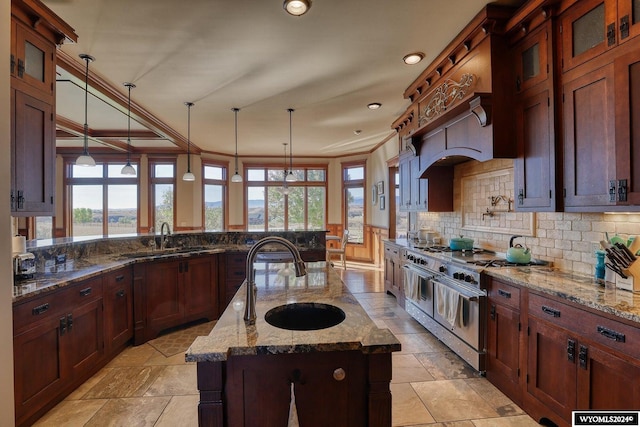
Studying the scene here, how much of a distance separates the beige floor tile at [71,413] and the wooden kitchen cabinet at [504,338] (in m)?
3.10

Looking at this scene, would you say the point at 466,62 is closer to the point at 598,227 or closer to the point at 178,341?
the point at 598,227

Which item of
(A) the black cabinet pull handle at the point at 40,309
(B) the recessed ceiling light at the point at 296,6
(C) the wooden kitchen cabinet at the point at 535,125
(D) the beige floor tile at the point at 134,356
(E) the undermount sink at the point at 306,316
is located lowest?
(D) the beige floor tile at the point at 134,356

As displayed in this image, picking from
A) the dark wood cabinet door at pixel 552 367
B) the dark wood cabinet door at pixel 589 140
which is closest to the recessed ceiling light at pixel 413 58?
the dark wood cabinet door at pixel 589 140

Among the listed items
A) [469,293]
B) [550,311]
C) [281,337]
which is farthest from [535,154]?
[281,337]

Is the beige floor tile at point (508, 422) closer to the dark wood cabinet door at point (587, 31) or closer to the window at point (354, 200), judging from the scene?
the dark wood cabinet door at point (587, 31)

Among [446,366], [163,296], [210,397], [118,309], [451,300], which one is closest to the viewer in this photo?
[210,397]

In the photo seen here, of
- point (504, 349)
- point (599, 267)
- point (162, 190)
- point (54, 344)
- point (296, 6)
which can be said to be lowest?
point (504, 349)

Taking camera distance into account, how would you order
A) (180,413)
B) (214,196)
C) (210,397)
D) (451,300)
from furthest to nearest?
1. (214,196)
2. (451,300)
3. (180,413)
4. (210,397)

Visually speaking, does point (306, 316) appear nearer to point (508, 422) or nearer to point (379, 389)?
point (379, 389)

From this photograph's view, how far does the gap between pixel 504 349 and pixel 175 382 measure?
8.94 feet

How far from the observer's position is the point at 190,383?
2555mm

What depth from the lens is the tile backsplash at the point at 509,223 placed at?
2234 millimetres

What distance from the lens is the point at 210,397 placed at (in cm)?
108

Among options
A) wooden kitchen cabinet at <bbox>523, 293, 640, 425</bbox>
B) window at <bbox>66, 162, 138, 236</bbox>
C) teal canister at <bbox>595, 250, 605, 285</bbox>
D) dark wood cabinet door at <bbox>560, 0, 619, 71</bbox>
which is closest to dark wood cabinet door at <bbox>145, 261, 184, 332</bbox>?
wooden kitchen cabinet at <bbox>523, 293, 640, 425</bbox>
